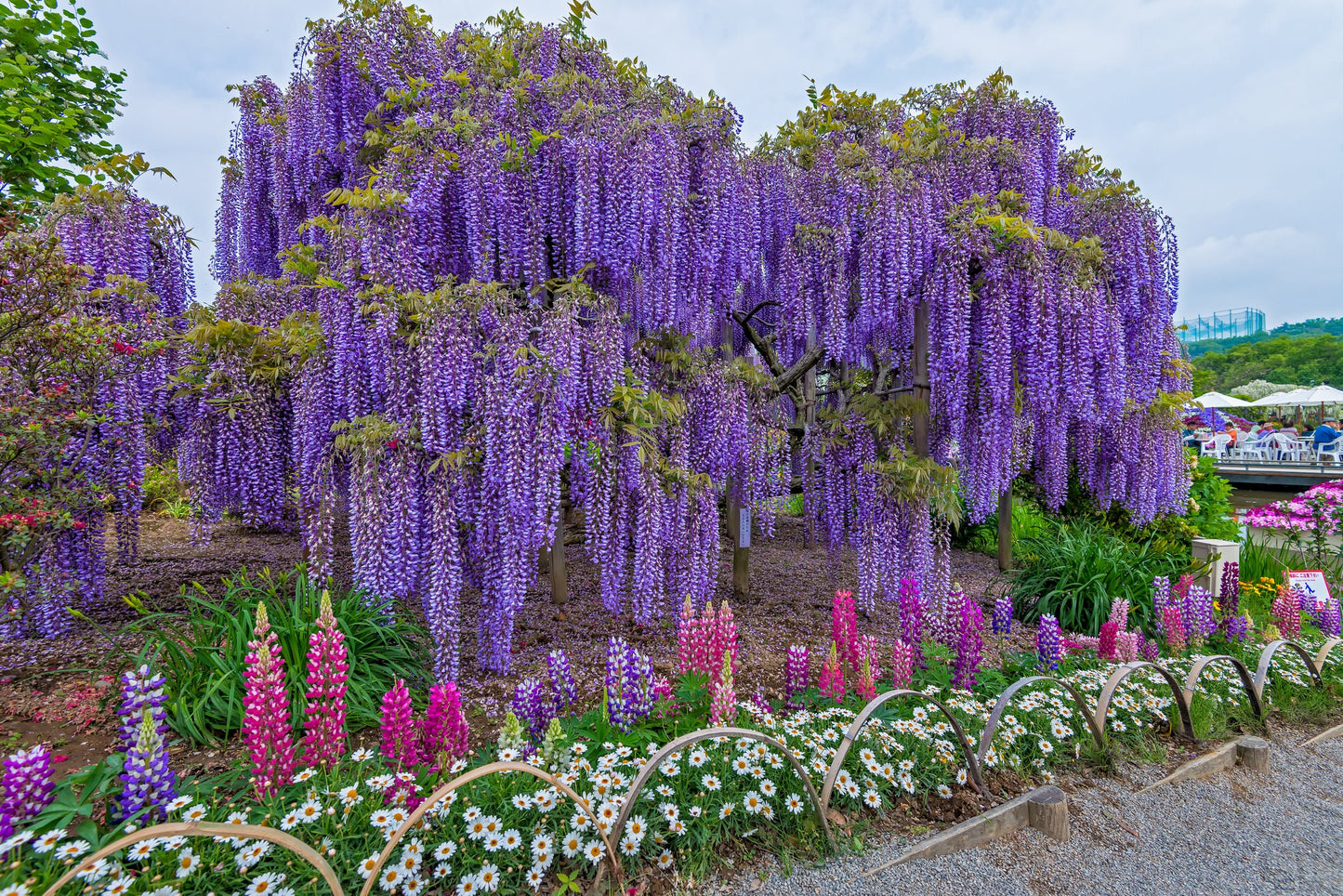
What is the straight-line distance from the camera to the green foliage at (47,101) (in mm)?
5676

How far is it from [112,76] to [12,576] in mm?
8487

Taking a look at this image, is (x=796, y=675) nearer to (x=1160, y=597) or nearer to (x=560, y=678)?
(x=560, y=678)

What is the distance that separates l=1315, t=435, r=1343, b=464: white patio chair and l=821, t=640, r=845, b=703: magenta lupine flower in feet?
78.9

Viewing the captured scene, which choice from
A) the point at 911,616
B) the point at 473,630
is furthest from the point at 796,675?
the point at 473,630

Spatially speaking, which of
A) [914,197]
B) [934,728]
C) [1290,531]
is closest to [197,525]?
[934,728]

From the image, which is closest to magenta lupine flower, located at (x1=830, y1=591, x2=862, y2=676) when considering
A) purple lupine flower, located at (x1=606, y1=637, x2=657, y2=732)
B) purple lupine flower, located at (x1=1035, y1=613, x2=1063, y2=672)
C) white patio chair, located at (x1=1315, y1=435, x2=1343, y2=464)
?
purple lupine flower, located at (x1=606, y1=637, x2=657, y2=732)

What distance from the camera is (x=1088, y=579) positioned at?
4.94 meters

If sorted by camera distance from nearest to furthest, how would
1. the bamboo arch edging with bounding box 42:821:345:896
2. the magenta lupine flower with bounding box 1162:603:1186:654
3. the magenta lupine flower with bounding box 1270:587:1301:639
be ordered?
the bamboo arch edging with bounding box 42:821:345:896 → the magenta lupine flower with bounding box 1162:603:1186:654 → the magenta lupine flower with bounding box 1270:587:1301:639

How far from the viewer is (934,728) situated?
105 inches

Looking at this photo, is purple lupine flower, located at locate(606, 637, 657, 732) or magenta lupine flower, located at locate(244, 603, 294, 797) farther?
purple lupine flower, located at locate(606, 637, 657, 732)

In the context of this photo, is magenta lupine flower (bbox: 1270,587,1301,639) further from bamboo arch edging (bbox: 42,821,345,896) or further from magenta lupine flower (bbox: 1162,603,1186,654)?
bamboo arch edging (bbox: 42,821,345,896)

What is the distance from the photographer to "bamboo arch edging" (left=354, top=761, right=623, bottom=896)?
58.6 inches

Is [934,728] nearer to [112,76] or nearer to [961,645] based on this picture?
[961,645]

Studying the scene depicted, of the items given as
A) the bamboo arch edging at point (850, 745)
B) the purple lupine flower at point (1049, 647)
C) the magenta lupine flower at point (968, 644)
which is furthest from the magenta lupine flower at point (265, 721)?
the purple lupine flower at point (1049, 647)
